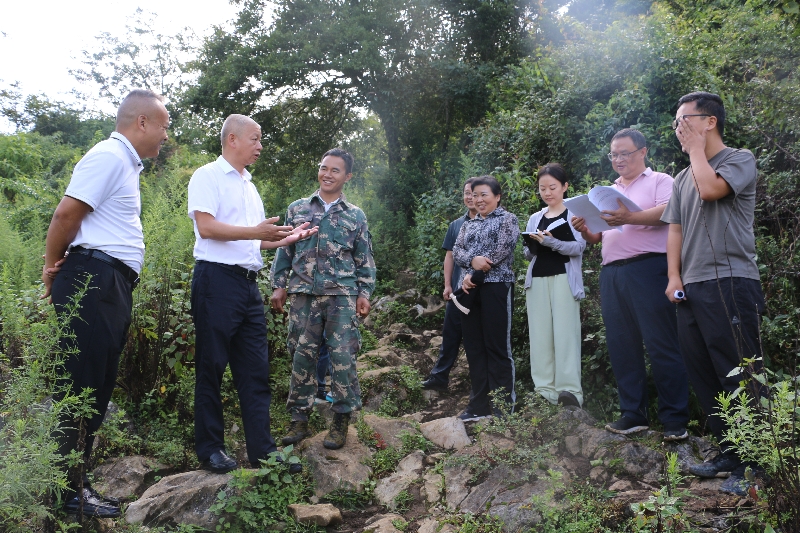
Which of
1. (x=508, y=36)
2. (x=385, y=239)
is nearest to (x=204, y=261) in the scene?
(x=385, y=239)

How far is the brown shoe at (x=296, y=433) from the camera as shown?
4.48 metres

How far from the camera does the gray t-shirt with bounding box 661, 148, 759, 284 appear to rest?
325cm

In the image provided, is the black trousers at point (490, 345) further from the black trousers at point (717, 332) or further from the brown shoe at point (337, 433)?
the black trousers at point (717, 332)

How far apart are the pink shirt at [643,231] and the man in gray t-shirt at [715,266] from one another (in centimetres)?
61

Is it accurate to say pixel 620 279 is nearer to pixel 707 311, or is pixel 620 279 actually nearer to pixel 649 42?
pixel 707 311

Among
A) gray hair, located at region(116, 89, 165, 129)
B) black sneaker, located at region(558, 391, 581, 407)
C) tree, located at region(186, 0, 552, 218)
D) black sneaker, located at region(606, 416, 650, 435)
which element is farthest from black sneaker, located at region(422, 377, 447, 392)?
tree, located at region(186, 0, 552, 218)

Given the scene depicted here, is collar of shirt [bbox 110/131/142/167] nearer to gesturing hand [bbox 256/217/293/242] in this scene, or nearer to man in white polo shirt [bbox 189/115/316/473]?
man in white polo shirt [bbox 189/115/316/473]

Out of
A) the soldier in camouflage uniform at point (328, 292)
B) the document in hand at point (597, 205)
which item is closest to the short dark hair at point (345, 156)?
the soldier in camouflage uniform at point (328, 292)

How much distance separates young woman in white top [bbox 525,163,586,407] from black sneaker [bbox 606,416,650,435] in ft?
1.74

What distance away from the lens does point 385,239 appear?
492 inches

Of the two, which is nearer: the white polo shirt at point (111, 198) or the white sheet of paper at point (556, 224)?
the white polo shirt at point (111, 198)

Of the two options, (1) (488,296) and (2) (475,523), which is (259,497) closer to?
(2) (475,523)

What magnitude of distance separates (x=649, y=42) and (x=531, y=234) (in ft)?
14.8

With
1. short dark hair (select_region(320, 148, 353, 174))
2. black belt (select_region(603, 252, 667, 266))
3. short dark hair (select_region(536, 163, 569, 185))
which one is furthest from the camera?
short dark hair (select_region(536, 163, 569, 185))
